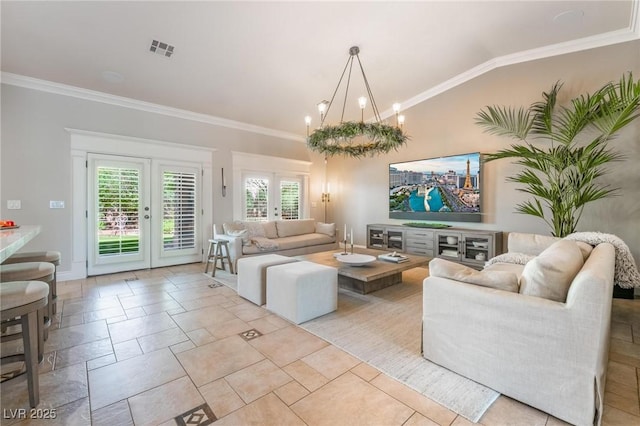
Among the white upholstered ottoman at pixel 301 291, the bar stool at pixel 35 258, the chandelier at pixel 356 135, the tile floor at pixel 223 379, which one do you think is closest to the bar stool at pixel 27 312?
the tile floor at pixel 223 379

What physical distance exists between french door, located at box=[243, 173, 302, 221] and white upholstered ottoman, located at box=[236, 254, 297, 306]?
295 centimetres

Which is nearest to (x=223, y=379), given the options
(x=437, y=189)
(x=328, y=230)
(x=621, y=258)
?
(x=621, y=258)

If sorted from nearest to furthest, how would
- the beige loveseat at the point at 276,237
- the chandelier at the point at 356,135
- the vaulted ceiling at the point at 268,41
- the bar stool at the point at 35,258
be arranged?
the bar stool at the point at 35,258
the vaulted ceiling at the point at 268,41
the chandelier at the point at 356,135
the beige loveseat at the point at 276,237

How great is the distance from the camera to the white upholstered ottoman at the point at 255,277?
3391 mm

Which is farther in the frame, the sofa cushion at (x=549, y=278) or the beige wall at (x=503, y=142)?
the beige wall at (x=503, y=142)

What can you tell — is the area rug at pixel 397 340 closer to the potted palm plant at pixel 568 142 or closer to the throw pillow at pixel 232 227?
the potted palm plant at pixel 568 142

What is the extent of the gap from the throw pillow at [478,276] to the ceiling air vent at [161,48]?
4.24 m

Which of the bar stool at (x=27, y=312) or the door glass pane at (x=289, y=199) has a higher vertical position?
the door glass pane at (x=289, y=199)

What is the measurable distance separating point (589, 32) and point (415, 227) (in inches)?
152

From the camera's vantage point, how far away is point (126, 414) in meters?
1.66

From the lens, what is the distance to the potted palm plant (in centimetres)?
355

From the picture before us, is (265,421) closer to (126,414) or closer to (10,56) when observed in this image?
(126,414)

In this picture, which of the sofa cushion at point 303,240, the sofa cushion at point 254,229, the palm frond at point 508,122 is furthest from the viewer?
the sofa cushion at point 254,229

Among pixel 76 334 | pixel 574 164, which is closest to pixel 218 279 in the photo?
pixel 76 334
